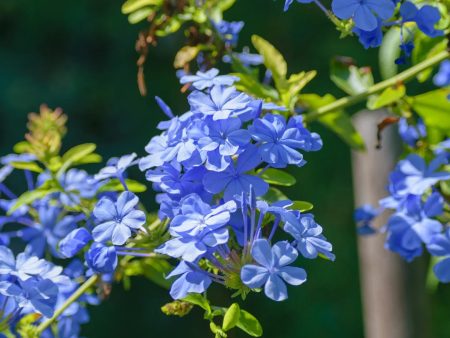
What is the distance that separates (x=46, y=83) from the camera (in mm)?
3301

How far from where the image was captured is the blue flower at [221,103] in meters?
0.79

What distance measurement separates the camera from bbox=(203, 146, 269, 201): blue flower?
772 mm

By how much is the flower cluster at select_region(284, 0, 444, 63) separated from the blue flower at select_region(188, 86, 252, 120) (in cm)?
9

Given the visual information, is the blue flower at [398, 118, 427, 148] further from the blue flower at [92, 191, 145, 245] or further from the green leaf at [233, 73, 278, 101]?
the blue flower at [92, 191, 145, 245]

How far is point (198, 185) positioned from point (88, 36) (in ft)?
8.89

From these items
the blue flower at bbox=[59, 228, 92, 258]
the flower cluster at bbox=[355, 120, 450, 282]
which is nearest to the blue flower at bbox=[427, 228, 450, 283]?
the flower cluster at bbox=[355, 120, 450, 282]

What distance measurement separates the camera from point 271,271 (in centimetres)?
70

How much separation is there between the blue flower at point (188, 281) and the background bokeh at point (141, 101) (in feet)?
7.85

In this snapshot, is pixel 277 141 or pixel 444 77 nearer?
pixel 277 141

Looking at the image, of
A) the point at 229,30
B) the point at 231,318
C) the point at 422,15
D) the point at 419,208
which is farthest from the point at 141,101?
the point at 231,318

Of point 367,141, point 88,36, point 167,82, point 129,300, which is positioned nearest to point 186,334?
point 129,300

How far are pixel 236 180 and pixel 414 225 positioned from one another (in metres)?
0.30

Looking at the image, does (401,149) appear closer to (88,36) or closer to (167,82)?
(167,82)

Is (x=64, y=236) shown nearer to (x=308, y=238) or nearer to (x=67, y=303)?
(x=67, y=303)
